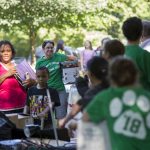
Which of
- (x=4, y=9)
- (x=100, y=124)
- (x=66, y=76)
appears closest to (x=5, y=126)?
(x=66, y=76)

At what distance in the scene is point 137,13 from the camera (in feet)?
102

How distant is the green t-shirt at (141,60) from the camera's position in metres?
6.33

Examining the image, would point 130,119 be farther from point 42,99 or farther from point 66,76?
point 66,76

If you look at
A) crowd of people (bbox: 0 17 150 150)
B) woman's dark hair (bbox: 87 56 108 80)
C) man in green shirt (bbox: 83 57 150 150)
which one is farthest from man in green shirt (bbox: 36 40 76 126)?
man in green shirt (bbox: 83 57 150 150)

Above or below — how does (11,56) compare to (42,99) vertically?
above

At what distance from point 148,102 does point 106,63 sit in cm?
90

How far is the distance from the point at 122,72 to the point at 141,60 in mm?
1444

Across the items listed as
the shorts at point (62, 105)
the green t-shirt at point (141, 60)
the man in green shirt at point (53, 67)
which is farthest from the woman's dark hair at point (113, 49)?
the man in green shirt at point (53, 67)

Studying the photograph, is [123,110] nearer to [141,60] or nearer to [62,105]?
[141,60]

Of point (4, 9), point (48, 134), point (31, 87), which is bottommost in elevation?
point (48, 134)

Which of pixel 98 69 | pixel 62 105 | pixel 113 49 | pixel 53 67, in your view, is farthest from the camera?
pixel 53 67

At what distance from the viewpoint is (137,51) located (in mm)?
6383

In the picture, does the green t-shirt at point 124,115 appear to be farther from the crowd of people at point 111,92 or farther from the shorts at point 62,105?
the shorts at point 62,105

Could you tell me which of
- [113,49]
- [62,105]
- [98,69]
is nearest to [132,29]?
[113,49]
